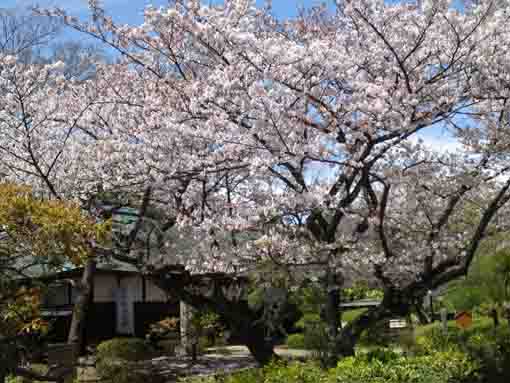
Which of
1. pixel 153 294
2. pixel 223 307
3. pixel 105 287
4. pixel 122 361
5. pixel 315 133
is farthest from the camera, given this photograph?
pixel 153 294

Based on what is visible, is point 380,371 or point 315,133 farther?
point 315,133

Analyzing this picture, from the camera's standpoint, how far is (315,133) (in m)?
7.55

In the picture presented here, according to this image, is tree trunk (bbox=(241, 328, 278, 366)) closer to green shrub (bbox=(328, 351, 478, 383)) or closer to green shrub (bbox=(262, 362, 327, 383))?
green shrub (bbox=(262, 362, 327, 383))

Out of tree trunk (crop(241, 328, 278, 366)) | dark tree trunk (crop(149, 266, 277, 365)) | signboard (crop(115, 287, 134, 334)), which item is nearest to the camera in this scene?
dark tree trunk (crop(149, 266, 277, 365))

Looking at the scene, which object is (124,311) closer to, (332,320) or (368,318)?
(332,320)

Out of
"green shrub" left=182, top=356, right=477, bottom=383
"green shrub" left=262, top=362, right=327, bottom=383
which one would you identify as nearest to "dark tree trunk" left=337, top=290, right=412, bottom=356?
"green shrub" left=182, top=356, right=477, bottom=383

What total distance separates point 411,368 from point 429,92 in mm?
3016

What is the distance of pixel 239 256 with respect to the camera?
8.46 metres

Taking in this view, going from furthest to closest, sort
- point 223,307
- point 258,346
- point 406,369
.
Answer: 1. point 258,346
2. point 223,307
3. point 406,369

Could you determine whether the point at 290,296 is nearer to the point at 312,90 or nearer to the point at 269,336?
the point at 269,336

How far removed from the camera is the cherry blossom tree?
22.9ft

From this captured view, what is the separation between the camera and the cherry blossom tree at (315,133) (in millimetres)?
6977

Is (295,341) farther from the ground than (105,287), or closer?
Result: closer

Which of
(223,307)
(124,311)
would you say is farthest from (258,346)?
(124,311)
